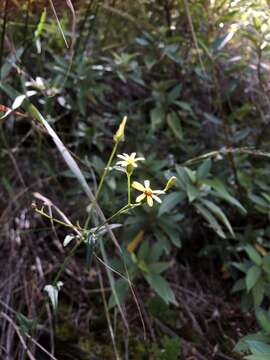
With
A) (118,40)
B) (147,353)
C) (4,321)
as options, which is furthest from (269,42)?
(4,321)

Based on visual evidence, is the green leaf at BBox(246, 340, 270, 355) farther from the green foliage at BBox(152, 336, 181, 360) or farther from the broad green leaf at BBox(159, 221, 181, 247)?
the broad green leaf at BBox(159, 221, 181, 247)

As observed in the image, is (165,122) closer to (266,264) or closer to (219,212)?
(219,212)

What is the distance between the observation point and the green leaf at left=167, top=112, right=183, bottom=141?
4.69 feet

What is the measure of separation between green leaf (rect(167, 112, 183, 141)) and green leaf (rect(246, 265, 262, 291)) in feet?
1.50

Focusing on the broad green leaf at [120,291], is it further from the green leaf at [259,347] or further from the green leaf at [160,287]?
the green leaf at [259,347]

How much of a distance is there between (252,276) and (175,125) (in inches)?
20.3

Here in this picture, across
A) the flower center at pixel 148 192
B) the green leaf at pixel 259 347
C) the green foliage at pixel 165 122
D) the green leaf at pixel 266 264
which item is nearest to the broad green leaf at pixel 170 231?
the green foliage at pixel 165 122

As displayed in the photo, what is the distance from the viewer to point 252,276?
3.63 feet

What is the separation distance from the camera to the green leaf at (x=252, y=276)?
1087 millimetres

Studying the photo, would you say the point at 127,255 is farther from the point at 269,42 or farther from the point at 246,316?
the point at 269,42

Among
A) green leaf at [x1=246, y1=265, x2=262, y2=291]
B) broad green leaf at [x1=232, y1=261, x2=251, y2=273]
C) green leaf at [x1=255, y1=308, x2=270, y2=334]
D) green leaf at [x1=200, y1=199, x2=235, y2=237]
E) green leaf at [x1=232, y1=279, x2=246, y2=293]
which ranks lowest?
green leaf at [x1=232, y1=279, x2=246, y2=293]

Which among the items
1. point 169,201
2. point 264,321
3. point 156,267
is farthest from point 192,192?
point 264,321

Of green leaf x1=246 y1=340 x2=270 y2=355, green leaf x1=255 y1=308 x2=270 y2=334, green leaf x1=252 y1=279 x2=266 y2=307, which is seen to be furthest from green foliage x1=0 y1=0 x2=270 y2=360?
green leaf x1=246 y1=340 x2=270 y2=355

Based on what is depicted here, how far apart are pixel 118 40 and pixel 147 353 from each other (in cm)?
104
